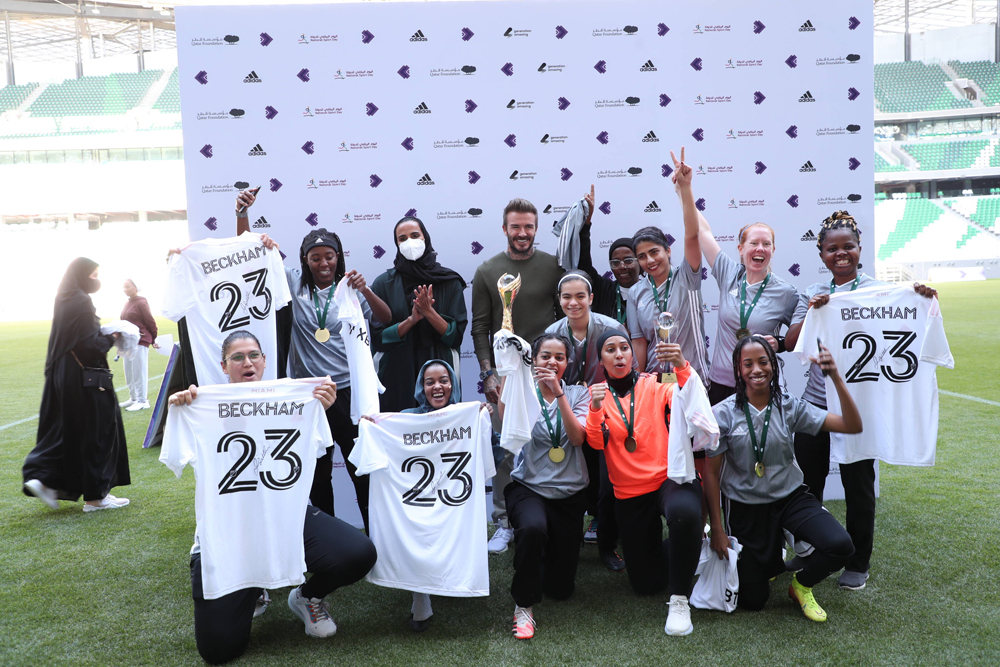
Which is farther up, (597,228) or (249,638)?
(597,228)

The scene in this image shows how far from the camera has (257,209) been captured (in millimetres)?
5586

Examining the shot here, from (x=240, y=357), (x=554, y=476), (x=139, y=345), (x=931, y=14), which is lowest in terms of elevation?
(x=554, y=476)

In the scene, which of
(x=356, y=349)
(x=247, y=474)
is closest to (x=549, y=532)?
(x=356, y=349)

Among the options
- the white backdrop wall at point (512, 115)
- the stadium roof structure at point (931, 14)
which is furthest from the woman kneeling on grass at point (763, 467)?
the stadium roof structure at point (931, 14)

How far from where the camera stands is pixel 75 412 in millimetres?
5738

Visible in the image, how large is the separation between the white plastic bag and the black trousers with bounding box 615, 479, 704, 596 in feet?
0.23

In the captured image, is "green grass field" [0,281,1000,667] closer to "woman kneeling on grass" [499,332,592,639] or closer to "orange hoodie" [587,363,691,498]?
"woman kneeling on grass" [499,332,592,639]

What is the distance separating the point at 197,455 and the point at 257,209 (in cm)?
257

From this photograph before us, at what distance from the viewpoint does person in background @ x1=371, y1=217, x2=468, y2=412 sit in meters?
4.90

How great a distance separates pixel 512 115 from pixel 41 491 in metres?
4.59

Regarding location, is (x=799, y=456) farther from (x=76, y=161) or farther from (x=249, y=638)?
(x=76, y=161)

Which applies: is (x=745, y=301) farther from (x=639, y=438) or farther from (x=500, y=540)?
(x=500, y=540)

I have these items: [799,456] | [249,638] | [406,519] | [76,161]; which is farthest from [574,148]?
[76,161]

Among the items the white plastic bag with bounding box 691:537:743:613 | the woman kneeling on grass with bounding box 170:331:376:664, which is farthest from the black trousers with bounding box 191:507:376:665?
the white plastic bag with bounding box 691:537:743:613
